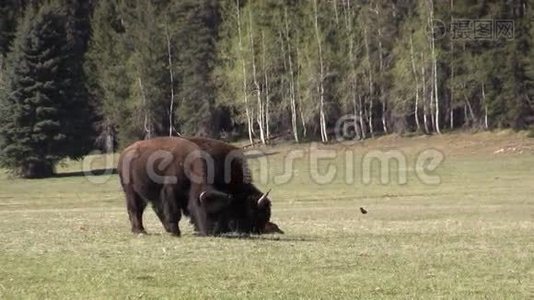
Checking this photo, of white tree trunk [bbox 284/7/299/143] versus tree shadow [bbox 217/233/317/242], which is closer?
tree shadow [bbox 217/233/317/242]

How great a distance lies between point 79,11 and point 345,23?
36211 millimetres

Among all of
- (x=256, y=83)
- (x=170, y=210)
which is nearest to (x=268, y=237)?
(x=170, y=210)

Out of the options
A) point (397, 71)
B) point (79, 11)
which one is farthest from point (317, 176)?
point (79, 11)

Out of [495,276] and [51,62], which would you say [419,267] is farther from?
[51,62]

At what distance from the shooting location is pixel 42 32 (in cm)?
7162

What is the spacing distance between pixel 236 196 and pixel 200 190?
2.80 ft

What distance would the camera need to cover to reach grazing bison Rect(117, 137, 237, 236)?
20.0 m

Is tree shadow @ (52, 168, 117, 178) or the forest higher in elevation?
the forest

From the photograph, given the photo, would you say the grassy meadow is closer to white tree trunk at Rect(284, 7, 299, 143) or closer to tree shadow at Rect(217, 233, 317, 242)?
tree shadow at Rect(217, 233, 317, 242)

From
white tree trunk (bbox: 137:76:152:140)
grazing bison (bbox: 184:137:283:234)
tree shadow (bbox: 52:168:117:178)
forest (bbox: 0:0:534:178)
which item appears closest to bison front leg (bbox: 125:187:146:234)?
grazing bison (bbox: 184:137:283:234)

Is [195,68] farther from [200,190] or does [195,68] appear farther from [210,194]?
[210,194]

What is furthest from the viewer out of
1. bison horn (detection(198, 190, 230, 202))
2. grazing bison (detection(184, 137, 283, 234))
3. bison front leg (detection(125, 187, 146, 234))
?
bison front leg (detection(125, 187, 146, 234))

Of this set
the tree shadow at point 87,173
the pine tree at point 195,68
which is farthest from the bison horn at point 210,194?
the pine tree at point 195,68

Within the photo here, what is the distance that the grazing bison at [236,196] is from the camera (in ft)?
66.3
